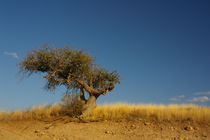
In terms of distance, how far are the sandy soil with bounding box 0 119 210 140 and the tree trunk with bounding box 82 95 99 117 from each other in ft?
3.33

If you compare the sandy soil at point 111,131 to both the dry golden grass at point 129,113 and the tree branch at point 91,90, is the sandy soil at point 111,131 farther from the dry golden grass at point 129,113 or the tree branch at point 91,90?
the tree branch at point 91,90

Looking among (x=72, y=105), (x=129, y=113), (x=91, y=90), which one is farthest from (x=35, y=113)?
(x=129, y=113)

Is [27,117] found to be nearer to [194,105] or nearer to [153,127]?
[153,127]

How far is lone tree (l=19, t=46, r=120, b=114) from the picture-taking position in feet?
56.0

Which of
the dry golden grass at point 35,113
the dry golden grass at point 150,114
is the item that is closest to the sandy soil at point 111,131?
the dry golden grass at point 150,114

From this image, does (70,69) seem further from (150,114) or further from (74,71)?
(150,114)

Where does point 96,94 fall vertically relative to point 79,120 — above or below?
above

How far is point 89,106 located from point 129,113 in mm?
2850

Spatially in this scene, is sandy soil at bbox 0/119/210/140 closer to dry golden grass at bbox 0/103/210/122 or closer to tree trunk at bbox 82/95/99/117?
dry golden grass at bbox 0/103/210/122

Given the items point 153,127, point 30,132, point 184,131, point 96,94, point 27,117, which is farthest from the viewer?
point 27,117

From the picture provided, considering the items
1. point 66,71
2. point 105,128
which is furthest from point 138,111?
point 66,71

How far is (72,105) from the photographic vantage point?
57.2 feet

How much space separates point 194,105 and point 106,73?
7581mm

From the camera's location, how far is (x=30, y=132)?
14.6 metres
